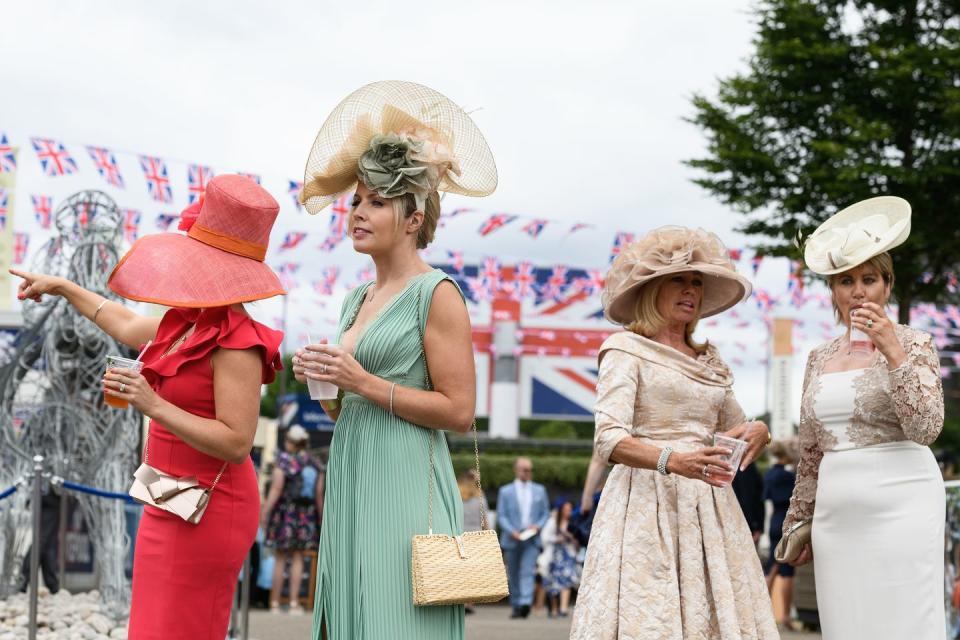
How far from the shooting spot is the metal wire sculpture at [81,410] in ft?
31.2

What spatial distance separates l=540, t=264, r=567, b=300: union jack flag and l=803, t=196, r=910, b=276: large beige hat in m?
20.0

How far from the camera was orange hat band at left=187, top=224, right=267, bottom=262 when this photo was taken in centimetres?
346

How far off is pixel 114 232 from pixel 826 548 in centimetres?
711

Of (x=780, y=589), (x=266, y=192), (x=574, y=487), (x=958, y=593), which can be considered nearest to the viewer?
(x=266, y=192)

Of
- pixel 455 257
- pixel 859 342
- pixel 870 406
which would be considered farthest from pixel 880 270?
pixel 455 257

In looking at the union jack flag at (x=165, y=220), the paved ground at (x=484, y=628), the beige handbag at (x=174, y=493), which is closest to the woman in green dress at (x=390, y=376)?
the beige handbag at (x=174, y=493)

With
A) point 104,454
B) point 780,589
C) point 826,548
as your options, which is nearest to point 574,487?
point 780,589

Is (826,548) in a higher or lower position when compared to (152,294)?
lower

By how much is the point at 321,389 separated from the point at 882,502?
2.00 m

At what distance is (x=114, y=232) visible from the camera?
969 cm

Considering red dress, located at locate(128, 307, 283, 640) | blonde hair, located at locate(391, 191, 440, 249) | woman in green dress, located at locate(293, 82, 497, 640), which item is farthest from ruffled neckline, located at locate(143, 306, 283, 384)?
blonde hair, located at locate(391, 191, 440, 249)

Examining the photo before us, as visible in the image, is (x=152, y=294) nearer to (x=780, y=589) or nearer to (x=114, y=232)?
(x=114, y=232)

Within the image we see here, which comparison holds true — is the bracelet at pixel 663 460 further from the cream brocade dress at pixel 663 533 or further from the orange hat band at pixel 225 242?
the orange hat band at pixel 225 242

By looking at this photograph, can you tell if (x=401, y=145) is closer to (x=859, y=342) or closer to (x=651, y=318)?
(x=651, y=318)
